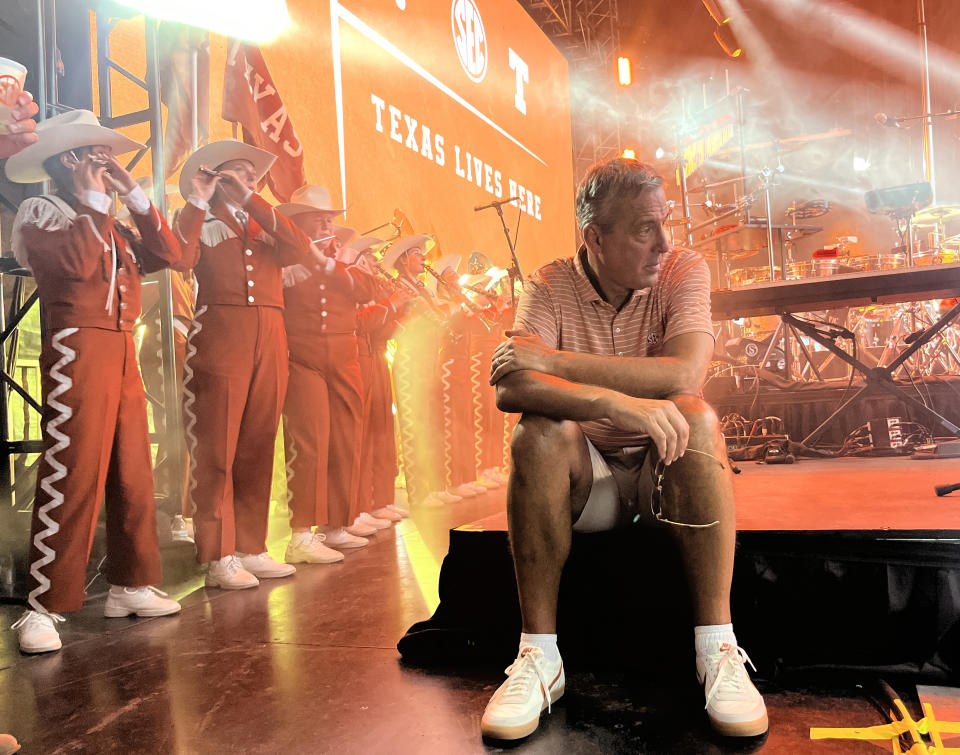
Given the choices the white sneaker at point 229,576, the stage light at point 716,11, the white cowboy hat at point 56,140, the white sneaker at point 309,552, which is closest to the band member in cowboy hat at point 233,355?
the white sneaker at point 229,576

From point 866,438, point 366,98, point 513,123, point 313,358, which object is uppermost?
point 513,123

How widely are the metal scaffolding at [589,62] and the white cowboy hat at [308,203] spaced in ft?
21.9

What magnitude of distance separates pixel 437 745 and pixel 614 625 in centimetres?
57

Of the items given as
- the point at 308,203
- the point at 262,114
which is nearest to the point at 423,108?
the point at 262,114

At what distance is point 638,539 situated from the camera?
69.8 inches

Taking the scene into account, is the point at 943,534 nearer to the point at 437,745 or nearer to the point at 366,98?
the point at 437,745

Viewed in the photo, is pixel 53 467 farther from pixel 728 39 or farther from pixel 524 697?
pixel 728 39

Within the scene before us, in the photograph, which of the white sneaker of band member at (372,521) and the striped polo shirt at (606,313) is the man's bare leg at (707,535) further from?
the white sneaker of band member at (372,521)

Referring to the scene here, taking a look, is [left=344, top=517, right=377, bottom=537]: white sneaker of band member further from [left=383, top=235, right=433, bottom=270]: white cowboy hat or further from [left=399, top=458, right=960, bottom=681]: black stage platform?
[left=399, top=458, right=960, bottom=681]: black stage platform

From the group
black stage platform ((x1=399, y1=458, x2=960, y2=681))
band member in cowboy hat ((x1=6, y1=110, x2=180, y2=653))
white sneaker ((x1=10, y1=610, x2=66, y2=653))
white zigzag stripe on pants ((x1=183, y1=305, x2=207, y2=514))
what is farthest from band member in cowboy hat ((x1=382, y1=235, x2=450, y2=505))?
black stage platform ((x1=399, y1=458, x2=960, y2=681))

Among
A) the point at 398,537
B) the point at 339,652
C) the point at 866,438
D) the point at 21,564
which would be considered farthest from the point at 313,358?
the point at 866,438

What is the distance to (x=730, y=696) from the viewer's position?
4.61ft

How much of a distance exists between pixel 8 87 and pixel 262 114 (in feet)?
5.48

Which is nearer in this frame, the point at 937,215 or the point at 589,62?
the point at 937,215
